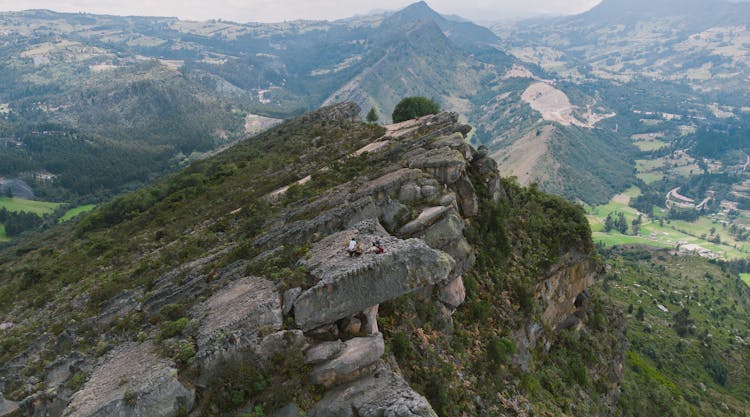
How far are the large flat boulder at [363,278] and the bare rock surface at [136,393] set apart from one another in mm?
6399

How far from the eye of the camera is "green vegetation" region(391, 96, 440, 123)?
3074 inches

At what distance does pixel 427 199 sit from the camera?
105 feet

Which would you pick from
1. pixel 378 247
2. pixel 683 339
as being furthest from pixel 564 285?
pixel 683 339

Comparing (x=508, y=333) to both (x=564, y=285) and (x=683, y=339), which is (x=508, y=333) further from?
(x=683, y=339)

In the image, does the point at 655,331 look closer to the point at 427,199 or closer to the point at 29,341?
the point at 427,199

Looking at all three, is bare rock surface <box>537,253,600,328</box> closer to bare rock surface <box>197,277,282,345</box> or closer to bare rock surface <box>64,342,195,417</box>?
bare rock surface <box>197,277,282,345</box>

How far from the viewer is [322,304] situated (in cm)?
2136

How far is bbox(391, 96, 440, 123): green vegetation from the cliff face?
126 ft

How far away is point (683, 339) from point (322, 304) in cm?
11379

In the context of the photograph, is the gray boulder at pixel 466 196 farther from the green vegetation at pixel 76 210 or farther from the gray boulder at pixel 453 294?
the green vegetation at pixel 76 210

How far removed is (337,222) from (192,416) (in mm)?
15487

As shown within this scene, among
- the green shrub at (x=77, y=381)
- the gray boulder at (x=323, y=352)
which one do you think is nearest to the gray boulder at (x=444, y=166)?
the gray boulder at (x=323, y=352)

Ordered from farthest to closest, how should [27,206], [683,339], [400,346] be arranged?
1. [27,206]
2. [683,339]
3. [400,346]

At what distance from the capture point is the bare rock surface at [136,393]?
1778 centimetres
